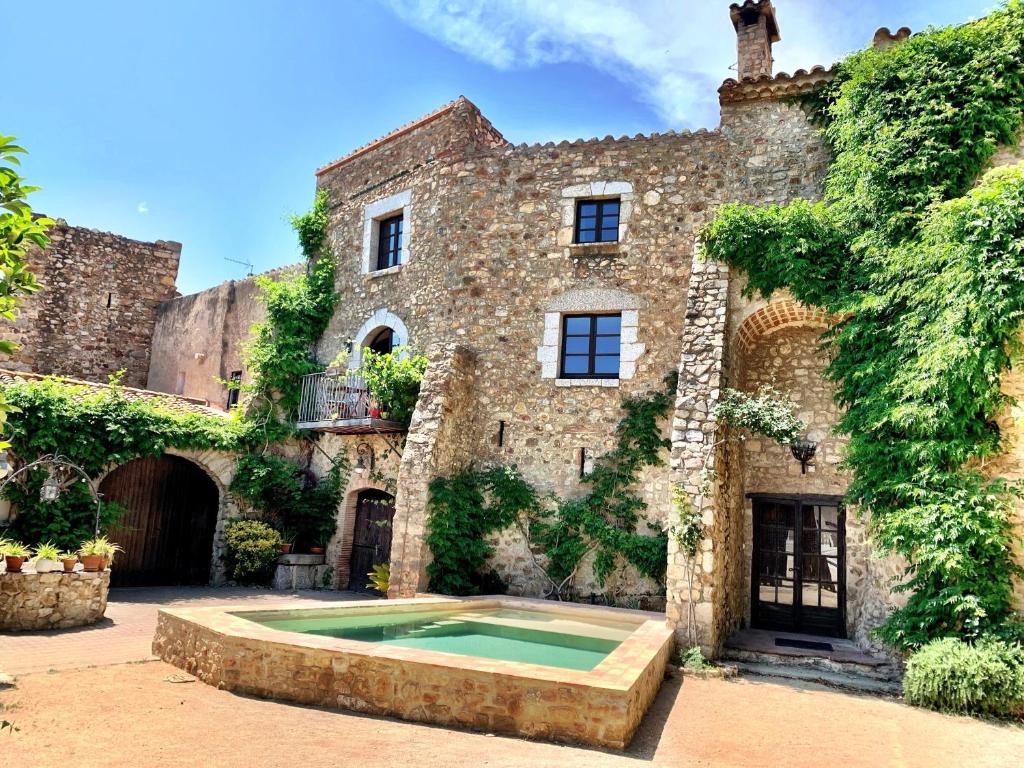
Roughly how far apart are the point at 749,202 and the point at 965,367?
4.37m

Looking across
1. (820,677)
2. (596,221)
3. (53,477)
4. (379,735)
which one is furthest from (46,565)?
(596,221)

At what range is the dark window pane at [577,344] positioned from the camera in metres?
10.9

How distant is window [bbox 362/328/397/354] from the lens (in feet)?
41.9

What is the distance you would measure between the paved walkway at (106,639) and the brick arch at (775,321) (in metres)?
7.35

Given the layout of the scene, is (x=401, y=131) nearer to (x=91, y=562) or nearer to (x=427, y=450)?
(x=427, y=450)

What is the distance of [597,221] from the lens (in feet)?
36.7

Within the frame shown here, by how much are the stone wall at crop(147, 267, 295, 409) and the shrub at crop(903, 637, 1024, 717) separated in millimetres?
13100

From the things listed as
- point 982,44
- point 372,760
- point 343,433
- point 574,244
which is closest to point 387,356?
point 343,433

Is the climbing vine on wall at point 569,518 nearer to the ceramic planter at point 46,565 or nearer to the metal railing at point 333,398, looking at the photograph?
the metal railing at point 333,398

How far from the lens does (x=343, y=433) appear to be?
12.3 metres

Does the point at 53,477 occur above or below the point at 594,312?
below

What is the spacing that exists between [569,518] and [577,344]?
2.74 metres

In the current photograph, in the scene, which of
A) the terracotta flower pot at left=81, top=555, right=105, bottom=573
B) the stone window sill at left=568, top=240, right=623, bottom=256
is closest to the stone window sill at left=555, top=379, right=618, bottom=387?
the stone window sill at left=568, top=240, right=623, bottom=256

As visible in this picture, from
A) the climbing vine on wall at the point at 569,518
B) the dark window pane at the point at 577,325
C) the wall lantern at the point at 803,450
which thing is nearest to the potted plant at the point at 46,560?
the climbing vine on wall at the point at 569,518
